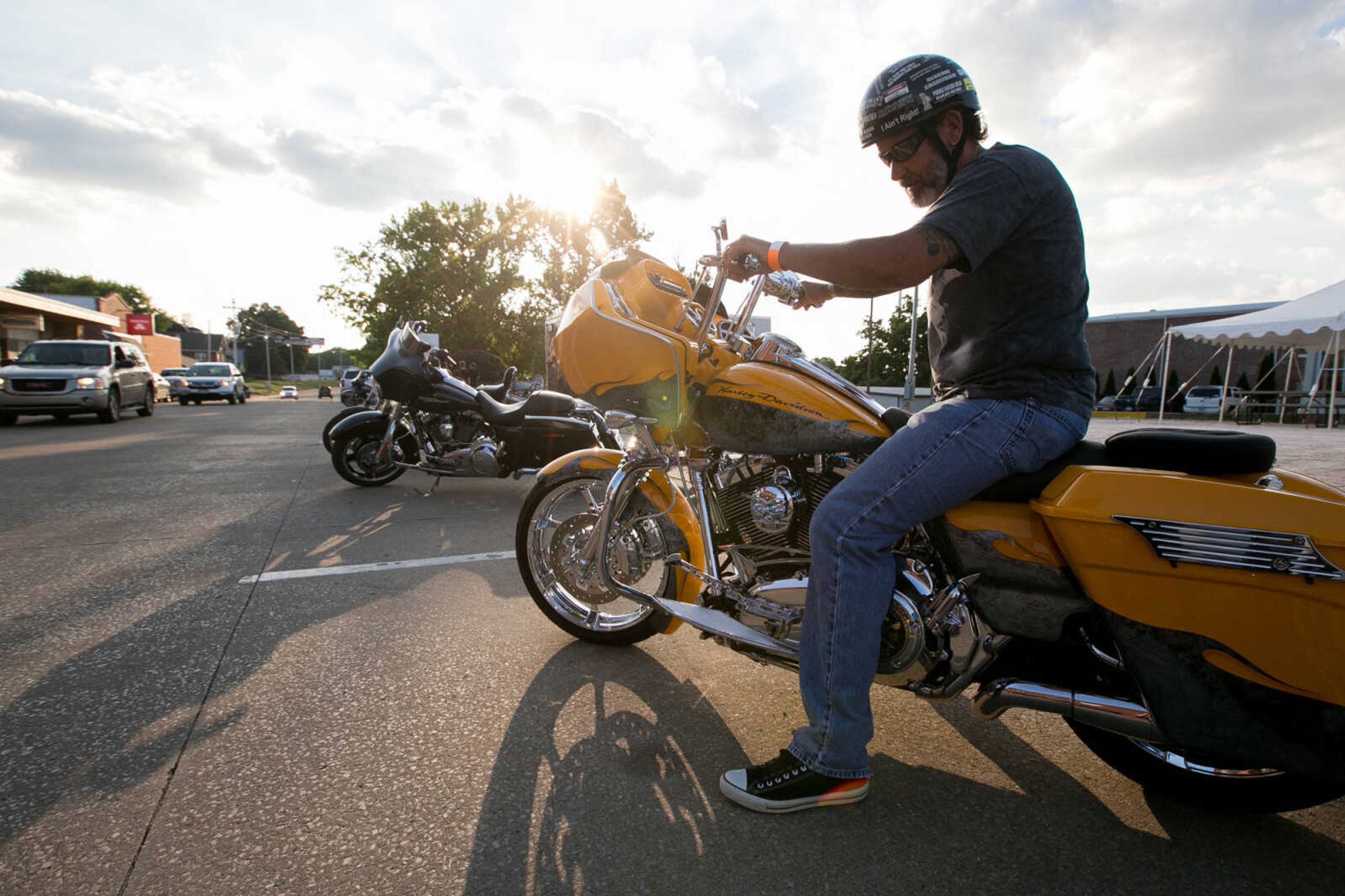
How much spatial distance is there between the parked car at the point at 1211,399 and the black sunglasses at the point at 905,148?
19580 mm

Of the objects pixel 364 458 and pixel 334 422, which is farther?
pixel 334 422

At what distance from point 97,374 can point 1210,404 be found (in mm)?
34127

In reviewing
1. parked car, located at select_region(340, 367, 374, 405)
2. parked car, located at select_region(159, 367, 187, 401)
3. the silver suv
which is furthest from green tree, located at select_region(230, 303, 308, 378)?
parked car, located at select_region(340, 367, 374, 405)

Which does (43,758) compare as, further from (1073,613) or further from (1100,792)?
(1100,792)

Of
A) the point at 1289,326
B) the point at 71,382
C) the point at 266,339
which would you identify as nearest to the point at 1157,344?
the point at 1289,326

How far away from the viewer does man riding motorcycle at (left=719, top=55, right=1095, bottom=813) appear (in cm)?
173

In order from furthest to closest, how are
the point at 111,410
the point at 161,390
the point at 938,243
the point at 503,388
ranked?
the point at 161,390 → the point at 111,410 → the point at 503,388 → the point at 938,243

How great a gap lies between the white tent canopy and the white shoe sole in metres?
16.0

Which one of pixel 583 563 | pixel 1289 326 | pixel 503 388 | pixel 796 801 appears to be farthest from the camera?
pixel 1289 326

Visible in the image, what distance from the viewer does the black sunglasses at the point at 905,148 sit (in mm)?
1893

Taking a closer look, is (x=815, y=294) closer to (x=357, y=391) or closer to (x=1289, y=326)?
(x=357, y=391)

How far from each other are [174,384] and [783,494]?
34110 mm

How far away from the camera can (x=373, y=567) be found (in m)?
4.11

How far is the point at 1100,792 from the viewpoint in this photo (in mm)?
1995
